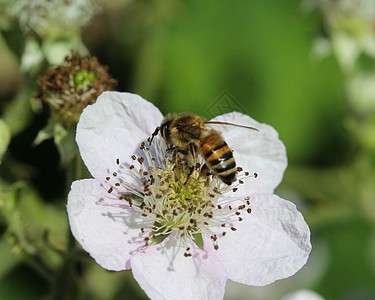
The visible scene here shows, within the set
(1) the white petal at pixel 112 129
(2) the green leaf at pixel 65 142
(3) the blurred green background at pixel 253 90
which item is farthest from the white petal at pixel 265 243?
(3) the blurred green background at pixel 253 90

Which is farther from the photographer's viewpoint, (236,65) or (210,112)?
(236,65)

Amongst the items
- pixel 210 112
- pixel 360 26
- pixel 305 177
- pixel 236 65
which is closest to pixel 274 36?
pixel 236 65

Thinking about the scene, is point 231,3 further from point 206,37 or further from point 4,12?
point 4,12

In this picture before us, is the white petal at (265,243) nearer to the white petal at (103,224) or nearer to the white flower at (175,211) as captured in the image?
the white flower at (175,211)

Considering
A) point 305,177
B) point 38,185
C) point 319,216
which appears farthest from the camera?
point 305,177

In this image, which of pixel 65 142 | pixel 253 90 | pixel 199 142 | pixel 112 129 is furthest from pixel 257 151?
pixel 253 90

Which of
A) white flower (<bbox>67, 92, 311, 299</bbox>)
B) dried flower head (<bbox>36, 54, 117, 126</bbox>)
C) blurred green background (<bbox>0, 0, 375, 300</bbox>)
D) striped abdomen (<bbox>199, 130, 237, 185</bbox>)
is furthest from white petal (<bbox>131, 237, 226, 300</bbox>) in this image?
blurred green background (<bbox>0, 0, 375, 300</bbox>)

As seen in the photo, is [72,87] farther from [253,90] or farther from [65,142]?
[253,90]
